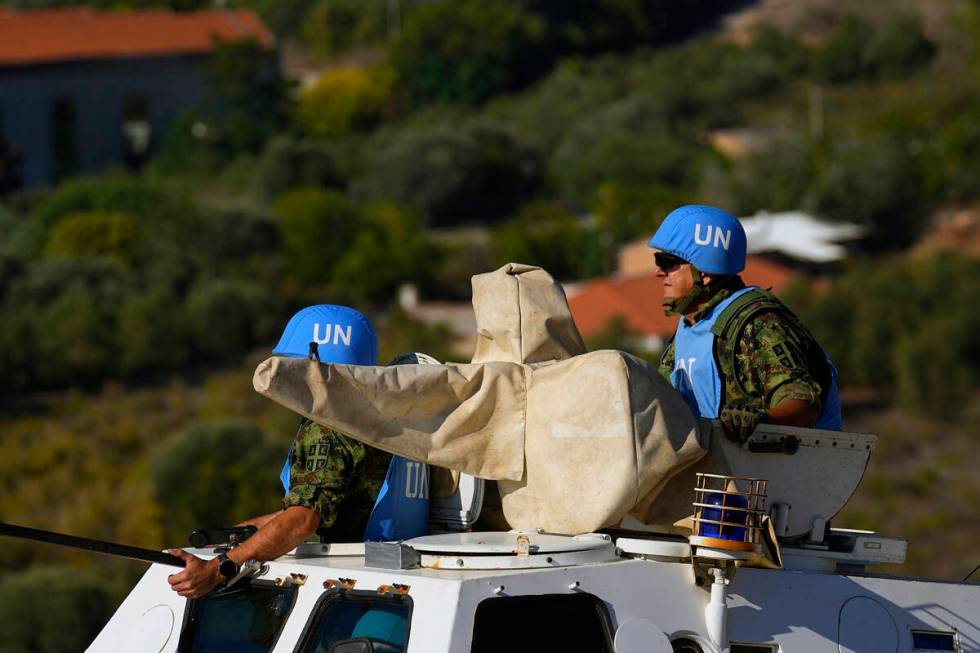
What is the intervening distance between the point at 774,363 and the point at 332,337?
1747 mm

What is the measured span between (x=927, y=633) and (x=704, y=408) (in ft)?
4.26

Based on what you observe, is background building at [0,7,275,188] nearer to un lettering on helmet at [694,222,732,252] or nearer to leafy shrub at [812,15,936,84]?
leafy shrub at [812,15,936,84]

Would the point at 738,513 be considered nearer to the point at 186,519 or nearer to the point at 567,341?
→ the point at 567,341

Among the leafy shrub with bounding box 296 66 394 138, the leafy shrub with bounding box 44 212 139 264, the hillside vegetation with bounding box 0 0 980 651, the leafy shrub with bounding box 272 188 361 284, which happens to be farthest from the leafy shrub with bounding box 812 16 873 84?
the leafy shrub with bounding box 44 212 139 264

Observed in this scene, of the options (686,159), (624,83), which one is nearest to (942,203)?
(686,159)

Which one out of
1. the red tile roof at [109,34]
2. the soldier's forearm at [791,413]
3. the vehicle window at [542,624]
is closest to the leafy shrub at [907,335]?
the soldier's forearm at [791,413]

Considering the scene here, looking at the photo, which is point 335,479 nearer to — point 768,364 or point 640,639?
point 640,639

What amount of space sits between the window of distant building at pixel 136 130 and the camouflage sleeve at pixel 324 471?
76.9 metres

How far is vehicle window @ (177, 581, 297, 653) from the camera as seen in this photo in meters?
6.59

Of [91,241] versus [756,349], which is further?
[91,241]

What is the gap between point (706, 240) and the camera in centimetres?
763

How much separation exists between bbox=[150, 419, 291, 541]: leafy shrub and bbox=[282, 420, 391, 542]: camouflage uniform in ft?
74.4

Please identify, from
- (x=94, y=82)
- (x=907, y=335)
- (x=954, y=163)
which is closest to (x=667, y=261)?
(x=907, y=335)

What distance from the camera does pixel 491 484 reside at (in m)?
7.11
